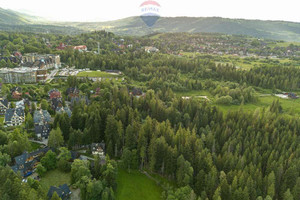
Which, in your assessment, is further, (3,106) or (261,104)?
(261,104)

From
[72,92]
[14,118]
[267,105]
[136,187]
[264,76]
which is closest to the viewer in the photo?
[136,187]

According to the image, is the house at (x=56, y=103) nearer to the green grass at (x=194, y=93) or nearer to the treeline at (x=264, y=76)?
the green grass at (x=194, y=93)

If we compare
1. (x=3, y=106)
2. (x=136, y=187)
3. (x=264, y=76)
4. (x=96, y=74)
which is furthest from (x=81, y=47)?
(x=136, y=187)

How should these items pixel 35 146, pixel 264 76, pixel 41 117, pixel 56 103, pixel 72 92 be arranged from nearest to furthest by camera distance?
pixel 35 146, pixel 41 117, pixel 56 103, pixel 72 92, pixel 264 76

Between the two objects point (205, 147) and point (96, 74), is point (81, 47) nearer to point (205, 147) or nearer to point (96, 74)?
point (96, 74)

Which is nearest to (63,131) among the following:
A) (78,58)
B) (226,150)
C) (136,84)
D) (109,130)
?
(109,130)

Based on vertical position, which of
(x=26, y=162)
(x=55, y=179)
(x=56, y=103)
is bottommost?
(x=55, y=179)

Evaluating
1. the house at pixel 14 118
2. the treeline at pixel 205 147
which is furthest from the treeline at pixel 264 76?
the house at pixel 14 118

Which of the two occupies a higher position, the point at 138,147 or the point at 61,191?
the point at 138,147
